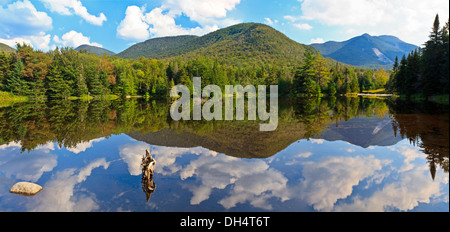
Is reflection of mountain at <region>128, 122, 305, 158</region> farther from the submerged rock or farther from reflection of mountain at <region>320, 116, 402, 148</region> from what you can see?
the submerged rock

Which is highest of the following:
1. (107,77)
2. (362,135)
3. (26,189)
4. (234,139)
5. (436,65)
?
(107,77)

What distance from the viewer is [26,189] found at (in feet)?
27.2

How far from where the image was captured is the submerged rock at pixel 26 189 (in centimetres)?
820

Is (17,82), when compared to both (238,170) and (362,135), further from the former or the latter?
(362,135)

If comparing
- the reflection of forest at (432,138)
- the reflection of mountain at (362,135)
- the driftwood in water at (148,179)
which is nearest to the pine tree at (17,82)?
the driftwood in water at (148,179)

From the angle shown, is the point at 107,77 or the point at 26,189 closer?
the point at 26,189

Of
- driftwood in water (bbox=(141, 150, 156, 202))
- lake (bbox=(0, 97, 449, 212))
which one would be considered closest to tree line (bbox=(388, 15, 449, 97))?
lake (bbox=(0, 97, 449, 212))

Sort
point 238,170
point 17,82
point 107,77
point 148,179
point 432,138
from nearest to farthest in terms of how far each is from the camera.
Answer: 1. point 148,179
2. point 238,170
3. point 432,138
4. point 17,82
5. point 107,77

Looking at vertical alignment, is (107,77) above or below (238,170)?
above

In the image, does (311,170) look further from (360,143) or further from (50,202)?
(50,202)

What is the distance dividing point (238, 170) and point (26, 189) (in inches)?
311

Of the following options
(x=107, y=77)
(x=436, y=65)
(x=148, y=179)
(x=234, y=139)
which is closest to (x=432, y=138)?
(x=234, y=139)
